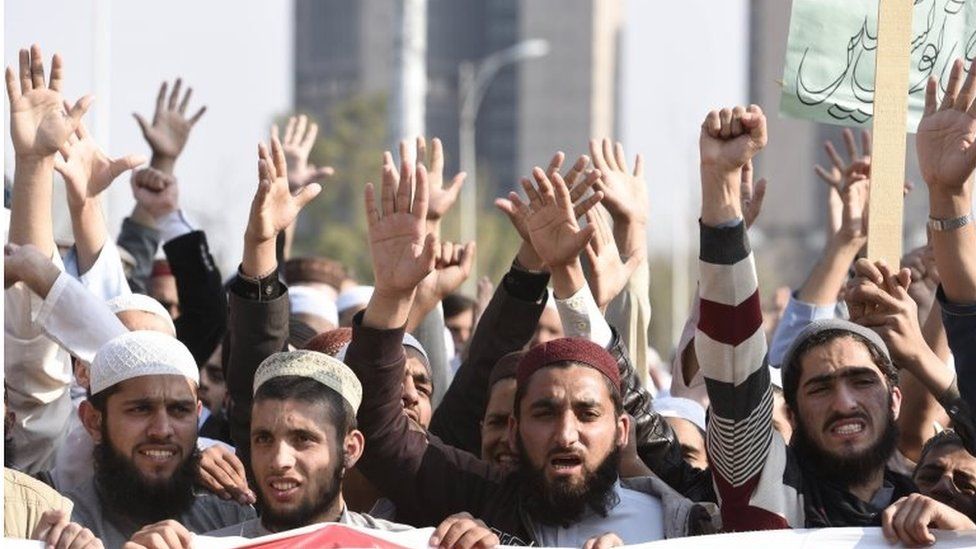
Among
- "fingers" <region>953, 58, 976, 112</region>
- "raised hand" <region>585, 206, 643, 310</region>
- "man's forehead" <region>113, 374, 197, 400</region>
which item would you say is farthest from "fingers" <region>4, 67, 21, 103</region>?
"fingers" <region>953, 58, 976, 112</region>

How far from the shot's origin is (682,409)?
6.50 m

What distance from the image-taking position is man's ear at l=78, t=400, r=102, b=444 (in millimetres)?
5617

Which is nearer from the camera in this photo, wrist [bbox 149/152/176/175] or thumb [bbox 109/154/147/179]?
thumb [bbox 109/154/147/179]

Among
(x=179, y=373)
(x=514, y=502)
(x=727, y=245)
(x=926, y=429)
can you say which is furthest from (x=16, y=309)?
(x=926, y=429)

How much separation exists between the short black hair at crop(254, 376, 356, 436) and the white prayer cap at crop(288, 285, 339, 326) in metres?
2.72

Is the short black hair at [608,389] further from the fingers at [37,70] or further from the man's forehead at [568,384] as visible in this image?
the fingers at [37,70]

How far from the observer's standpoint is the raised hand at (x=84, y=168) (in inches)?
268

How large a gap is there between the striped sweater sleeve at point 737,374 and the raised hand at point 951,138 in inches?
20.9

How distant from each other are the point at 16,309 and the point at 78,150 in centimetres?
98

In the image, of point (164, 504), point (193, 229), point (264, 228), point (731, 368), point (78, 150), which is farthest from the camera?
point (193, 229)

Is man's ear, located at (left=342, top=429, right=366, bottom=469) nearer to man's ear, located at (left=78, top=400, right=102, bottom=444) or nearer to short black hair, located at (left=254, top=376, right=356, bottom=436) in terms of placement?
short black hair, located at (left=254, top=376, right=356, bottom=436)

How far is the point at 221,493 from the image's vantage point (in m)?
5.65

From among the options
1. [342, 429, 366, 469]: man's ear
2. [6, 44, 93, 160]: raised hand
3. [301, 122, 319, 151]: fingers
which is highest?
[6, 44, 93, 160]: raised hand

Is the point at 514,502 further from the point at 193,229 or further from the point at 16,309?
the point at 193,229
